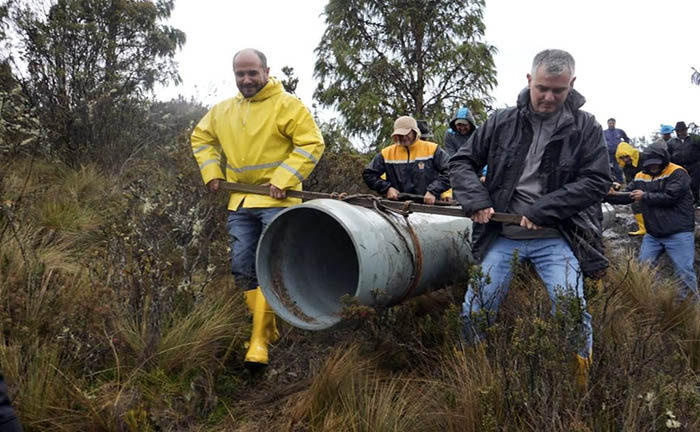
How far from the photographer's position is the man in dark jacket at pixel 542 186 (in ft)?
8.57

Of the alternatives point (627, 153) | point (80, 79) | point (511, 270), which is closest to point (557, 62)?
point (511, 270)

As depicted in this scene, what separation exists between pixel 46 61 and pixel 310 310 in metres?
5.76

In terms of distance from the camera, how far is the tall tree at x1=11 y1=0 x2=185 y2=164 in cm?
654

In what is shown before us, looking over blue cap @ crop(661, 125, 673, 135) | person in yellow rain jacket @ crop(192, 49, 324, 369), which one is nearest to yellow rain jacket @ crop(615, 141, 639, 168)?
blue cap @ crop(661, 125, 673, 135)

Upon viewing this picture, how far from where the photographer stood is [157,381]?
270cm

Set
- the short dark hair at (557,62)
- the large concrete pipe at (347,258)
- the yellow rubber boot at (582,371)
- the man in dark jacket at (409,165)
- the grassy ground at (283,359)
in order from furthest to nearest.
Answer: the man in dark jacket at (409,165) < the large concrete pipe at (347,258) < the short dark hair at (557,62) < the yellow rubber boot at (582,371) < the grassy ground at (283,359)

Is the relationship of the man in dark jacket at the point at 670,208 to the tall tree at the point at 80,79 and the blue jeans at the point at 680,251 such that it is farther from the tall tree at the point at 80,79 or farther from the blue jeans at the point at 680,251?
the tall tree at the point at 80,79

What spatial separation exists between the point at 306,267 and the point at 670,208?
13.0 ft

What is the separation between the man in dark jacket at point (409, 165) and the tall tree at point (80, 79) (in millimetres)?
3547

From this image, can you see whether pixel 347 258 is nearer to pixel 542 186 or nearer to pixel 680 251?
pixel 542 186

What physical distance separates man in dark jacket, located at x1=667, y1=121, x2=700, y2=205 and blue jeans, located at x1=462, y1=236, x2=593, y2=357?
659cm

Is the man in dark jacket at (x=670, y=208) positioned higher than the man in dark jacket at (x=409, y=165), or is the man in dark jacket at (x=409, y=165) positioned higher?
the man in dark jacket at (x=409, y=165)

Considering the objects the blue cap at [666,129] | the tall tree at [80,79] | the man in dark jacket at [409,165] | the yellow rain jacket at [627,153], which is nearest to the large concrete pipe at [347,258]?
the man in dark jacket at [409,165]

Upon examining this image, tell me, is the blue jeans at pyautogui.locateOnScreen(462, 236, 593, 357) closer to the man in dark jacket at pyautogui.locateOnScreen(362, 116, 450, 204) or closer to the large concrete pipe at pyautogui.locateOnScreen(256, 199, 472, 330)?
the large concrete pipe at pyautogui.locateOnScreen(256, 199, 472, 330)
